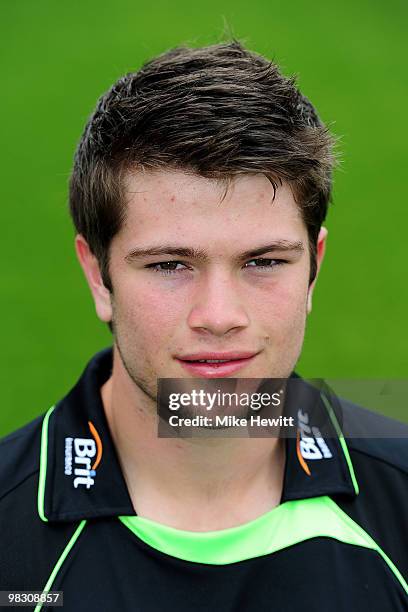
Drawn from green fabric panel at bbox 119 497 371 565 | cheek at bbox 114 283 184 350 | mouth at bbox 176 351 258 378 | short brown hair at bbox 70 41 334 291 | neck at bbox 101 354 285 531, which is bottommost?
green fabric panel at bbox 119 497 371 565

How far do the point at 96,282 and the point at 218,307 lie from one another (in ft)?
2.07

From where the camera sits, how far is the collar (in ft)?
9.13

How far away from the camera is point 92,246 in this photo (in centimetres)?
309

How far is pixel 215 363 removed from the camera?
107 inches

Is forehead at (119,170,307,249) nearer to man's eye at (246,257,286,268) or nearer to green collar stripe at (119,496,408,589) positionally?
man's eye at (246,257,286,268)

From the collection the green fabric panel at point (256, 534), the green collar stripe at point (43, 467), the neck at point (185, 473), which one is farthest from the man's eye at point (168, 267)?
the green fabric panel at point (256, 534)

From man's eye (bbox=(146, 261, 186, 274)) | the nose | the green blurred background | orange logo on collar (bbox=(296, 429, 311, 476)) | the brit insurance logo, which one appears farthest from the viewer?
the green blurred background

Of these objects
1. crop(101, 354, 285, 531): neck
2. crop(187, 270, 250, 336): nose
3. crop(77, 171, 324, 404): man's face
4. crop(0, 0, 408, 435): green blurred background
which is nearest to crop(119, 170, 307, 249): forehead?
crop(77, 171, 324, 404): man's face

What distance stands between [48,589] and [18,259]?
14.5ft

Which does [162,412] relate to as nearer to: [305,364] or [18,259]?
[305,364]

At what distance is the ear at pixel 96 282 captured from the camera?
3029 millimetres

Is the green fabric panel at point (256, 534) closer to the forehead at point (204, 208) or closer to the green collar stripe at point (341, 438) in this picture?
the green collar stripe at point (341, 438)

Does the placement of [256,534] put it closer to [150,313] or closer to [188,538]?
[188,538]

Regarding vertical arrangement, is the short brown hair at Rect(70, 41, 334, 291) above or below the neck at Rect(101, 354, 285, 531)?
above
